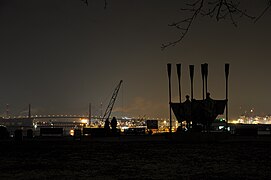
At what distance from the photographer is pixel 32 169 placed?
1099cm

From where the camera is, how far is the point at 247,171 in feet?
33.8

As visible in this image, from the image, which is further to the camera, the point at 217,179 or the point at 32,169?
the point at 32,169

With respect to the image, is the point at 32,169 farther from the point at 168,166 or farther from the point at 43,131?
the point at 43,131

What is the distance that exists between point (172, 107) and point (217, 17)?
18664mm

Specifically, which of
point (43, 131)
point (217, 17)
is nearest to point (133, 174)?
point (217, 17)

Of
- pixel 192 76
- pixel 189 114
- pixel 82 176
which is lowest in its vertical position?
pixel 82 176

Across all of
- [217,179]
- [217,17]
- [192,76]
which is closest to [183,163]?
[217,179]

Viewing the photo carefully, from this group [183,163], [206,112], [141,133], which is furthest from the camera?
[141,133]

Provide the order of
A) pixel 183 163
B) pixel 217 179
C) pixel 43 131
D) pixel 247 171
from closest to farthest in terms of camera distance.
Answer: pixel 217 179, pixel 247 171, pixel 183 163, pixel 43 131

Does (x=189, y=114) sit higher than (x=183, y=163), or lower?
higher

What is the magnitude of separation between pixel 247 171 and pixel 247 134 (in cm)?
2849

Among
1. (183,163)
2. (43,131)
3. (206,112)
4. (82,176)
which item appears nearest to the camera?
(82,176)

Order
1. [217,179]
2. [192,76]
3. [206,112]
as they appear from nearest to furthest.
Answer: [217,179] → [206,112] → [192,76]

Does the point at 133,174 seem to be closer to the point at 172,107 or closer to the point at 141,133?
the point at 172,107
